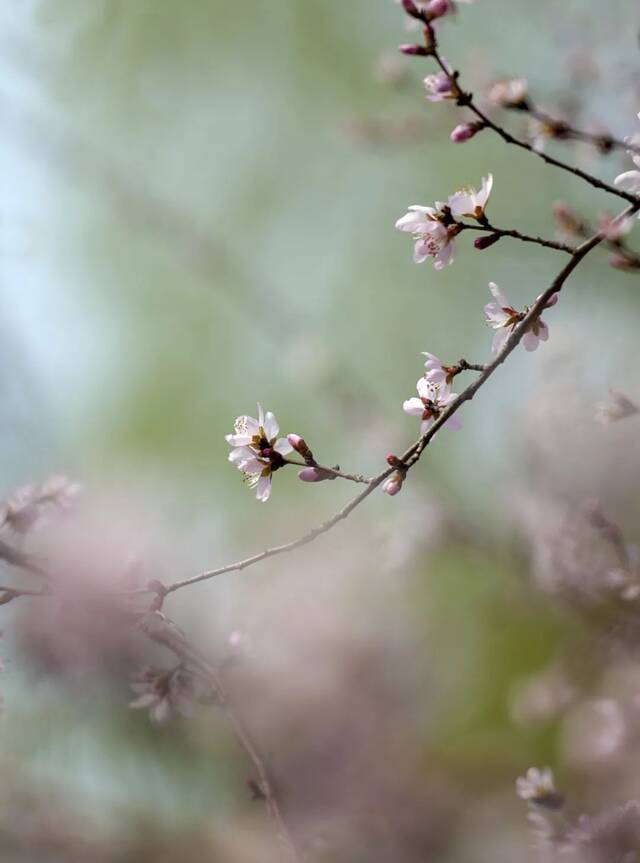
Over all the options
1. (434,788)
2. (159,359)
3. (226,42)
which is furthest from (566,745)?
(226,42)

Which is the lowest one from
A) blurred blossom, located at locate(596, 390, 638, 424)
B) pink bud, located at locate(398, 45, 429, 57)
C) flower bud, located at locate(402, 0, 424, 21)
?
blurred blossom, located at locate(596, 390, 638, 424)

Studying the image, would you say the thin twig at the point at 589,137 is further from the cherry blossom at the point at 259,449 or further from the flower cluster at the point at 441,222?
the cherry blossom at the point at 259,449

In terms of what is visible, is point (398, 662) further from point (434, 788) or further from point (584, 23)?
point (584, 23)

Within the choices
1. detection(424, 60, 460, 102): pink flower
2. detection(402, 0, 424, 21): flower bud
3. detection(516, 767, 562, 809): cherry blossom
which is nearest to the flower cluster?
detection(424, 60, 460, 102): pink flower

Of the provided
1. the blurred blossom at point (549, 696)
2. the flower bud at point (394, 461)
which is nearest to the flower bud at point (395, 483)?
the flower bud at point (394, 461)

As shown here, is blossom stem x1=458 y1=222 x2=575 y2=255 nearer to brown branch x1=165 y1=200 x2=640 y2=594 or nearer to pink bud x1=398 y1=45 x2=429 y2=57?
brown branch x1=165 y1=200 x2=640 y2=594

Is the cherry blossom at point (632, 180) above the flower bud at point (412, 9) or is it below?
below

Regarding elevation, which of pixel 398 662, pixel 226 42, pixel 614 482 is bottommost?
pixel 398 662
